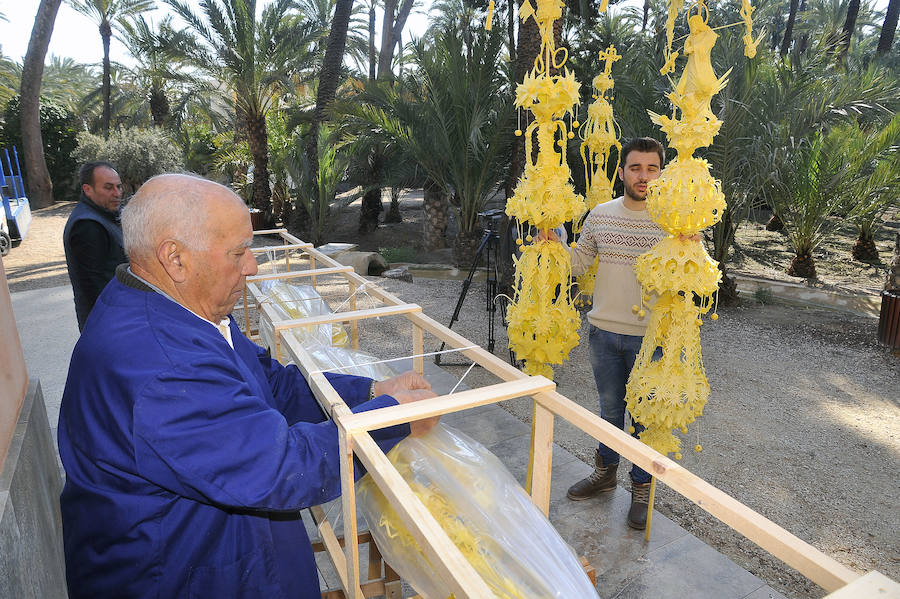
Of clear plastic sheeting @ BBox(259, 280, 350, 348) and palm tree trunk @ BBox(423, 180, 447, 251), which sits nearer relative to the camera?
clear plastic sheeting @ BBox(259, 280, 350, 348)

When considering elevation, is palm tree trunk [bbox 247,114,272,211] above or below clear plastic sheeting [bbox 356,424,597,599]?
above

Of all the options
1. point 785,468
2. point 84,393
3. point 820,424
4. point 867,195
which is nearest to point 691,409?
point 785,468

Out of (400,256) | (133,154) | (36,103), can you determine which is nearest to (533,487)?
(400,256)

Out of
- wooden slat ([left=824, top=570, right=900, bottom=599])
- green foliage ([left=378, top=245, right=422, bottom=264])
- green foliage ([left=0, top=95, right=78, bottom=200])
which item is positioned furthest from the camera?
green foliage ([left=0, top=95, right=78, bottom=200])

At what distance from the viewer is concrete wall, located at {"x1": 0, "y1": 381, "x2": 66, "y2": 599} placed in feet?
4.18

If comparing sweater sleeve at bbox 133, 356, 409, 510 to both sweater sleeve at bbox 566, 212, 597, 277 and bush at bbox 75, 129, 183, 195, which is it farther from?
bush at bbox 75, 129, 183, 195

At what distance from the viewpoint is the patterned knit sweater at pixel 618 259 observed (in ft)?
8.51

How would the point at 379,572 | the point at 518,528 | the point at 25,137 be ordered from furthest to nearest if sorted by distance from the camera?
the point at 25,137
the point at 379,572
the point at 518,528

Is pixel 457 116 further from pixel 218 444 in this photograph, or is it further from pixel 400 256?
pixel 218 444

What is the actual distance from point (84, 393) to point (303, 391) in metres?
0.73

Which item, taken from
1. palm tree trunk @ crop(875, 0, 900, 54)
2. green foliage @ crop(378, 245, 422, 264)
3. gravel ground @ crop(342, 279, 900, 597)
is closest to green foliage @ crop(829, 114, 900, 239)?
gravel ground @ crop(342, 279, 900, 597)

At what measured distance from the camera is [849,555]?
8.84ft

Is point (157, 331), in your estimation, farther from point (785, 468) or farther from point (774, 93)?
point (774, 93)

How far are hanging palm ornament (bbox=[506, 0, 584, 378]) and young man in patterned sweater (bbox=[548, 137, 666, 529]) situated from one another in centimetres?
14
